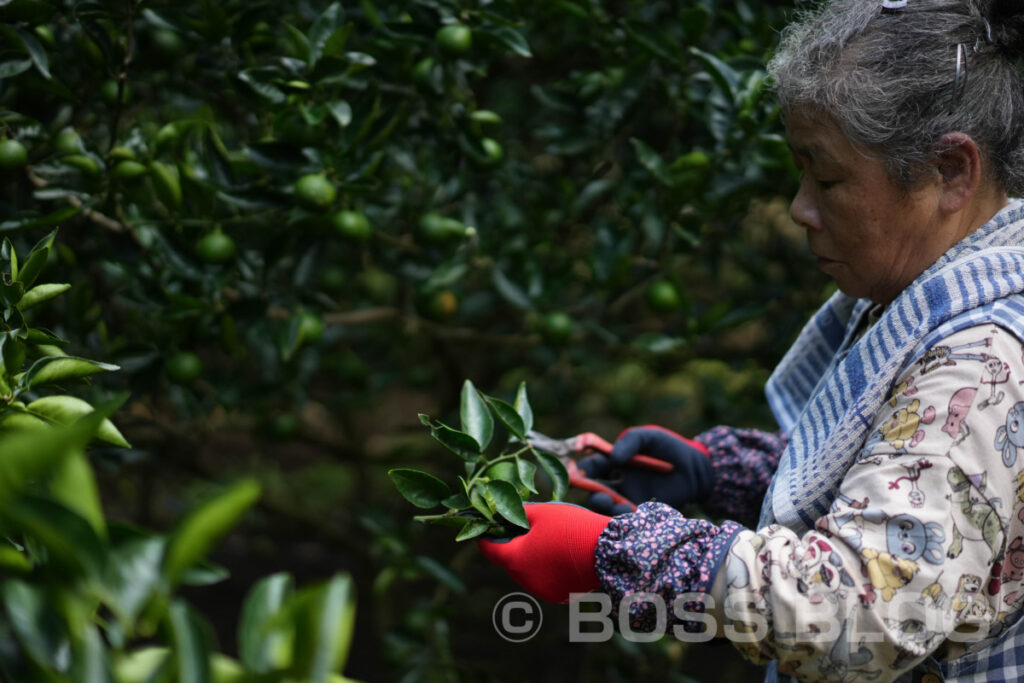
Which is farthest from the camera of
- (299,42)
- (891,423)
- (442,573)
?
(442,573)

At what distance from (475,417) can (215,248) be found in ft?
2.38

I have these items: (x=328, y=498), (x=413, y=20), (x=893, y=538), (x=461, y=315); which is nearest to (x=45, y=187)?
(x=413, y=20)

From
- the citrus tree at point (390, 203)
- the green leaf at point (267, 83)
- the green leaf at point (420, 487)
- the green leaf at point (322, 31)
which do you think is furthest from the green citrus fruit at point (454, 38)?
the green leaf at point (420, 487)

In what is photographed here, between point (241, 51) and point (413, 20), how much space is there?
35 cm

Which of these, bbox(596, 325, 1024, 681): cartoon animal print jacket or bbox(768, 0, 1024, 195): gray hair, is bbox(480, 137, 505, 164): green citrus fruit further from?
bbox(596, 325, 1024, 681): cartoon animal print jacket

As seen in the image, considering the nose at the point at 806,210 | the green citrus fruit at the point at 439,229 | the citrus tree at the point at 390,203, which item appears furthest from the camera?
the green citrus fruit at the point at 439,229

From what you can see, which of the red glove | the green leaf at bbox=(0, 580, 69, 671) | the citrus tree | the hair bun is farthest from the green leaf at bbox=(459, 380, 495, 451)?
the hair bun

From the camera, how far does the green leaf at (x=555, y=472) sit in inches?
49.7

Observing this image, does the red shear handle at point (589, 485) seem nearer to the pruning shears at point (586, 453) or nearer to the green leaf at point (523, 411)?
the pruning shears at point (586, 453)

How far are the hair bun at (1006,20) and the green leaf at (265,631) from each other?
1.11 metres

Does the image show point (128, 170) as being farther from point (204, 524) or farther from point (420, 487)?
point (204, 524)

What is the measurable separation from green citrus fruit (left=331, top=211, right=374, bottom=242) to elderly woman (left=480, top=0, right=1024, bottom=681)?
694 millimetres

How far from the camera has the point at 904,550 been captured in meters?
0.98

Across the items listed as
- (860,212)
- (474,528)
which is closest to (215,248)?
(474,528)
